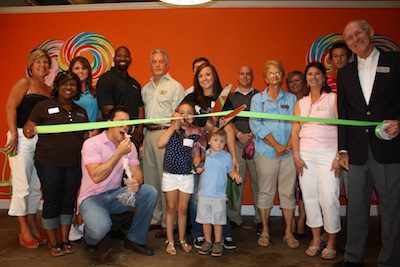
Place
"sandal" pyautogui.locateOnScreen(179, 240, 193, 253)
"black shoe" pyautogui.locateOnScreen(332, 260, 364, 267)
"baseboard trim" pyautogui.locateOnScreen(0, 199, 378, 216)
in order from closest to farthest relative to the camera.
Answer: "black shoe" pyautogui.locateOnScreen(332, 260, 364, 267) → "sandal" pyautogui.locateOnScreen(179, 240, 193, 253) → "baseboard trim" pyautogui.locateOnScreen(0, 199, 378, 216)

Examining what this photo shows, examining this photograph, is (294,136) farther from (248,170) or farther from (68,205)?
(68,205)

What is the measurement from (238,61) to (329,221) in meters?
2.64

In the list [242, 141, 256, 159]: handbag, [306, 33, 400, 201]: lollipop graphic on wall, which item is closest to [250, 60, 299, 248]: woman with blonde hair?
[242, 141, 256, 159]: handbag

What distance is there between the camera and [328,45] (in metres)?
4.80

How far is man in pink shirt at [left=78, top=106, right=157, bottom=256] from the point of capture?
304 cm

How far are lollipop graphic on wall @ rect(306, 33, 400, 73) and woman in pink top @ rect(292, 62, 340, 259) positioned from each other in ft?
5.41

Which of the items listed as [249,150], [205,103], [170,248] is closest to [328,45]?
[249,150]

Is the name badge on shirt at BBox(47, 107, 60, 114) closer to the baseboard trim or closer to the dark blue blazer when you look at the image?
the dark blue blazer

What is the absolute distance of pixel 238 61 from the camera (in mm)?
4922

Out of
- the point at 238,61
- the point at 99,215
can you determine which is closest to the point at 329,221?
the point at 99,215

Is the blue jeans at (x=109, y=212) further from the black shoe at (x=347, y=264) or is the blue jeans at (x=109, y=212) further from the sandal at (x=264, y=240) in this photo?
the black shoe at (x=347, y=264)

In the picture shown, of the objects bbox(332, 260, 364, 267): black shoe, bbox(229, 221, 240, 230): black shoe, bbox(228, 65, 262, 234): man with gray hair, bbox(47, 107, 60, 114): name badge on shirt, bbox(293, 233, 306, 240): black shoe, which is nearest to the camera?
bbox(332, 260, 364, 267): black shoe

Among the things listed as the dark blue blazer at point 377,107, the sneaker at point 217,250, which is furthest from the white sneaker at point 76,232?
the dark blue blazer at point 377,107

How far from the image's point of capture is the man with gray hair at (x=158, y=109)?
3840mm
